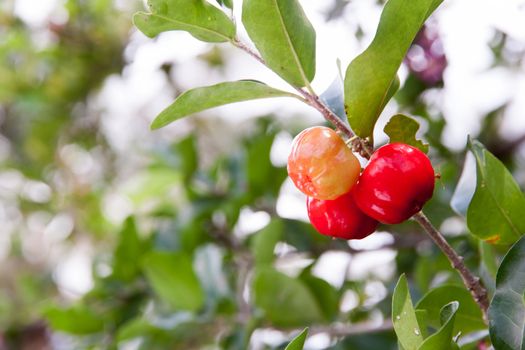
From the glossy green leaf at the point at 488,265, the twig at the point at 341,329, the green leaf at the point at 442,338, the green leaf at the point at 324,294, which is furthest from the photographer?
the green leaf at the point at 324,294

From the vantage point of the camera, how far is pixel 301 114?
253cm

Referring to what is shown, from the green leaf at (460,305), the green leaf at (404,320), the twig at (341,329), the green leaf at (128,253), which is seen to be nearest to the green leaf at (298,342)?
the green leaf at (404,320)

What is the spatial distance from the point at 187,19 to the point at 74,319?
1.20 meters

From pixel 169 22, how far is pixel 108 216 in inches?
99.3

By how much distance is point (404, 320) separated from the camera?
673mm

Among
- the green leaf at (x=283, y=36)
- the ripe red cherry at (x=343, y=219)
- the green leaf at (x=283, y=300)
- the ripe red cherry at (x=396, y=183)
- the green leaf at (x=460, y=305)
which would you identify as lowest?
the green leaf at (x=283, y=300)

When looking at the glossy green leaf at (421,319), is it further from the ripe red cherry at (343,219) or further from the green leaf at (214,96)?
the green leaf at (214,96)

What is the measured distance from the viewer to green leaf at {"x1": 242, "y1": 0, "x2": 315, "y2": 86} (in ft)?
2.48

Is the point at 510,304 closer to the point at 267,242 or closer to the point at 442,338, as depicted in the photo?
the point at 442,338

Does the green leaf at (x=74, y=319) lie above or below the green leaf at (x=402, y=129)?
below

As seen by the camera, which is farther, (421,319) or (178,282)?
(178,282)

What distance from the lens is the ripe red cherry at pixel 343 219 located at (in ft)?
2.41

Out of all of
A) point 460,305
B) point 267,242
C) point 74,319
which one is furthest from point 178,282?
point 460,305

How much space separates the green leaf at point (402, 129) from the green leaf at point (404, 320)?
0.19 m
